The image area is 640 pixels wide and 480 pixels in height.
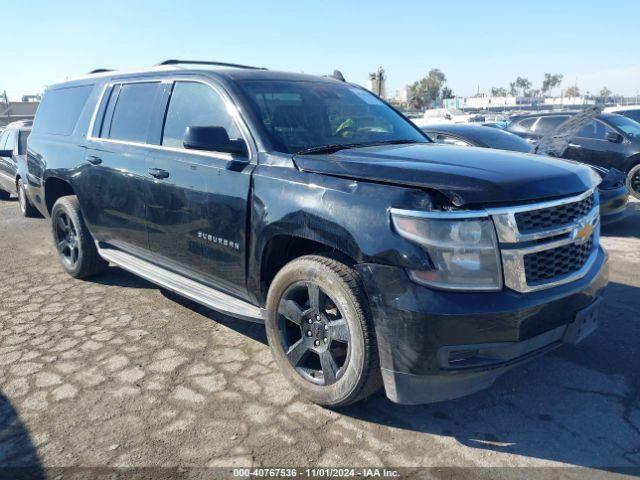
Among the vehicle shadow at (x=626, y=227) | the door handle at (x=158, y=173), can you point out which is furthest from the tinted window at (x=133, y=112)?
the vehicle shadow at (x=626, y=227)

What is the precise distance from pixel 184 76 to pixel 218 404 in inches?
92.5

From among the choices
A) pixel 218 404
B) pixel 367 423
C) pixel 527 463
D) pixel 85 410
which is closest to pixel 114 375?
pixel 85 410

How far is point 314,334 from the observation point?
313 centimetres

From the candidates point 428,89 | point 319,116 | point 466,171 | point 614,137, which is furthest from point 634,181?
point 428,89

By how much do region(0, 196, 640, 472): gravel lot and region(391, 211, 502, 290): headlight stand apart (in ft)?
2.96

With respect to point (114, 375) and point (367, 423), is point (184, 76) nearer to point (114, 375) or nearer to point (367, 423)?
point (114, 375)

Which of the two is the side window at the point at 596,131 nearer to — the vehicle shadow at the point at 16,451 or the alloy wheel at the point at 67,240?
the alloy wheel at the point at 67,240

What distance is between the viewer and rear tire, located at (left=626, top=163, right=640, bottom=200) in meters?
10.0

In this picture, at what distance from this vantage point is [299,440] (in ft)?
9.34

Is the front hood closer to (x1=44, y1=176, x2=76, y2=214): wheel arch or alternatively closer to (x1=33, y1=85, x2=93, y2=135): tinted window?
(x1=33, y1=85, x2=93, y2=135): tinted window

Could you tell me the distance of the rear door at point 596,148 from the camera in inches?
399

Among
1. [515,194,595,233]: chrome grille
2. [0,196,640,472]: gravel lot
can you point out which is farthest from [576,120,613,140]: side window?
[515,194,595,233]: chrome grille

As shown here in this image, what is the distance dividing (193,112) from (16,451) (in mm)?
2379

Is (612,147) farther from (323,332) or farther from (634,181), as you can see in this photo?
(323,332)
